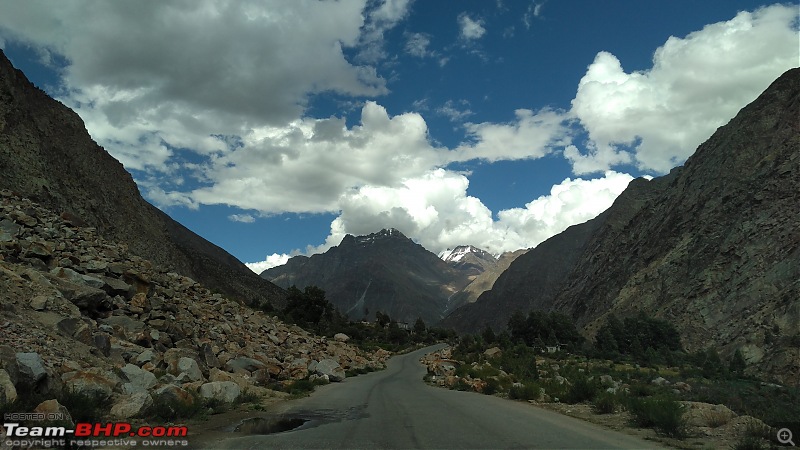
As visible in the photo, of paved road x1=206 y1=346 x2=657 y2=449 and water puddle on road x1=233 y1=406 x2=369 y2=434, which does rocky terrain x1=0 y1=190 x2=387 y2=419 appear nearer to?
water puddle on road x1=233 y1=406 x2=369 y2=434

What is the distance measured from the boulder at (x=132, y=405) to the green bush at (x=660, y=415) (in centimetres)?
1224

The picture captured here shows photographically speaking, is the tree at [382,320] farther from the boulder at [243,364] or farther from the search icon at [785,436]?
the search icon at [785,436]

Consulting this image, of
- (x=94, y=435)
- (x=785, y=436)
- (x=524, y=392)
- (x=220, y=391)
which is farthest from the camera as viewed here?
(x=524, y=392)

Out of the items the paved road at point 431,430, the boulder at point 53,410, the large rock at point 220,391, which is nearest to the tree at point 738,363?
the paved road at point 431,430

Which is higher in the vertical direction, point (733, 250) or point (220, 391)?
point (733, 250)

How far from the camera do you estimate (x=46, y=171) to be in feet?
154

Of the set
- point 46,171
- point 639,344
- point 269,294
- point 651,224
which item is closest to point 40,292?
point 46,171

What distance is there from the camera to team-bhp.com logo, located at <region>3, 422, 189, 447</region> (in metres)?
7.27

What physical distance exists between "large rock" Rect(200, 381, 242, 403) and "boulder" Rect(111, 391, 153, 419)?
3514 millimetres

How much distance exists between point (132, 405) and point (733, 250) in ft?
300

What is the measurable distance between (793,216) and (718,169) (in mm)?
31708

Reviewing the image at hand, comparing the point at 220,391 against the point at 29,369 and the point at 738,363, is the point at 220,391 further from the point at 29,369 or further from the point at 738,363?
the point at 738,363

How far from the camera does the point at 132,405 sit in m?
10.2

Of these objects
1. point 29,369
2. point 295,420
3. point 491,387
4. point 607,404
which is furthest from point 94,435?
point 491,387
